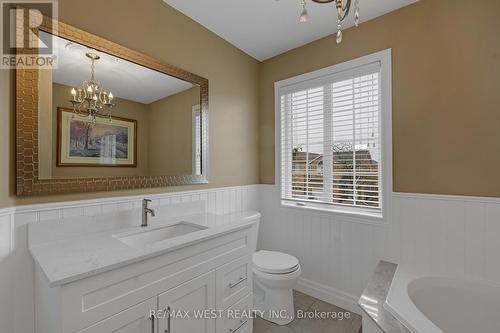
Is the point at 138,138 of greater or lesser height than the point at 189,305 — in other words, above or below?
above

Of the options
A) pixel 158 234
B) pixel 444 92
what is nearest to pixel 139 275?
pixel 158 234

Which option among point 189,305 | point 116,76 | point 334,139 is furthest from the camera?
point 334,139

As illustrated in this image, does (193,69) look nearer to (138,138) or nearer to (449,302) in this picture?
(138,138)

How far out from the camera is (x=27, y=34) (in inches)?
47.0

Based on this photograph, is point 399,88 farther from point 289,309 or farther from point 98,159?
point 98,159

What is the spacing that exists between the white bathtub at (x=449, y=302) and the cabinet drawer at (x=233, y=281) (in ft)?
2.92

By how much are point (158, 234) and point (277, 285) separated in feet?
3.37

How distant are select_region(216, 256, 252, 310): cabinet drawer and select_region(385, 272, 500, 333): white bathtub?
2.92 ft

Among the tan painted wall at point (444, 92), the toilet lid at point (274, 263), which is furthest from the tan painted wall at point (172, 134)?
the tan painted wall at point (444, 92)

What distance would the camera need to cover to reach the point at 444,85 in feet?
5.51

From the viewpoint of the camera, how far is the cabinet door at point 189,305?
46.3 inches

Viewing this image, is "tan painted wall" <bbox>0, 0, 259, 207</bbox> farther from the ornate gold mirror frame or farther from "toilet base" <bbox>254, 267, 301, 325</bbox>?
"toilet base" <bbox>254, 267, 301, 325</bbox>

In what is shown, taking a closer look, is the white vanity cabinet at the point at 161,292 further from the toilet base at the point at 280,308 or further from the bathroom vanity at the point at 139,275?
the toilet base at the point at 280,308

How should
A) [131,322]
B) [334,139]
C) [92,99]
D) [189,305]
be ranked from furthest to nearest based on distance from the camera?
[334,139], [92,99], [189,305], [131,322]
